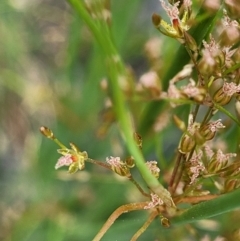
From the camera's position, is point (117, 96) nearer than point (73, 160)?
Yes

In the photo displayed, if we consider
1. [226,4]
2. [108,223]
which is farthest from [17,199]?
[226,4]

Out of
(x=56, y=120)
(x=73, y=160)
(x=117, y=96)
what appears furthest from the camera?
(x=56, y=120)

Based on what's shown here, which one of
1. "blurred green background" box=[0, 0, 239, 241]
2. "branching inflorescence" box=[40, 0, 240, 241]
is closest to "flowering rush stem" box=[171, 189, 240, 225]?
"branching inflorescence" box=[40, 0, 240, 241]

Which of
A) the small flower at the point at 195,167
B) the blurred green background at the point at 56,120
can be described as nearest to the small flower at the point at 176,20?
the small flower at the point at 195,167

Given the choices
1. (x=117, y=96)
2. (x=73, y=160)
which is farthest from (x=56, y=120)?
(x=117, y=96)

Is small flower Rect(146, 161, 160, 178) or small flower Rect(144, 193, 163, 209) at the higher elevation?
small flower Rect(146, 161, 160, 178)

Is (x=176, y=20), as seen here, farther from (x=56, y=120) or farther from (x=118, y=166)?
(x=56, y=120)

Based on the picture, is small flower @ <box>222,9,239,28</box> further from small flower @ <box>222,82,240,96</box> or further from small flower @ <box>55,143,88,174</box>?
small flower @ <box>55,143,88,174</box>

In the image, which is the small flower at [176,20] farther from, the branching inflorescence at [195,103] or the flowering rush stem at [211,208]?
the flowering rush stem at [211,208]

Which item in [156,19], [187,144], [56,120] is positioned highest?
Result: [156,19]
